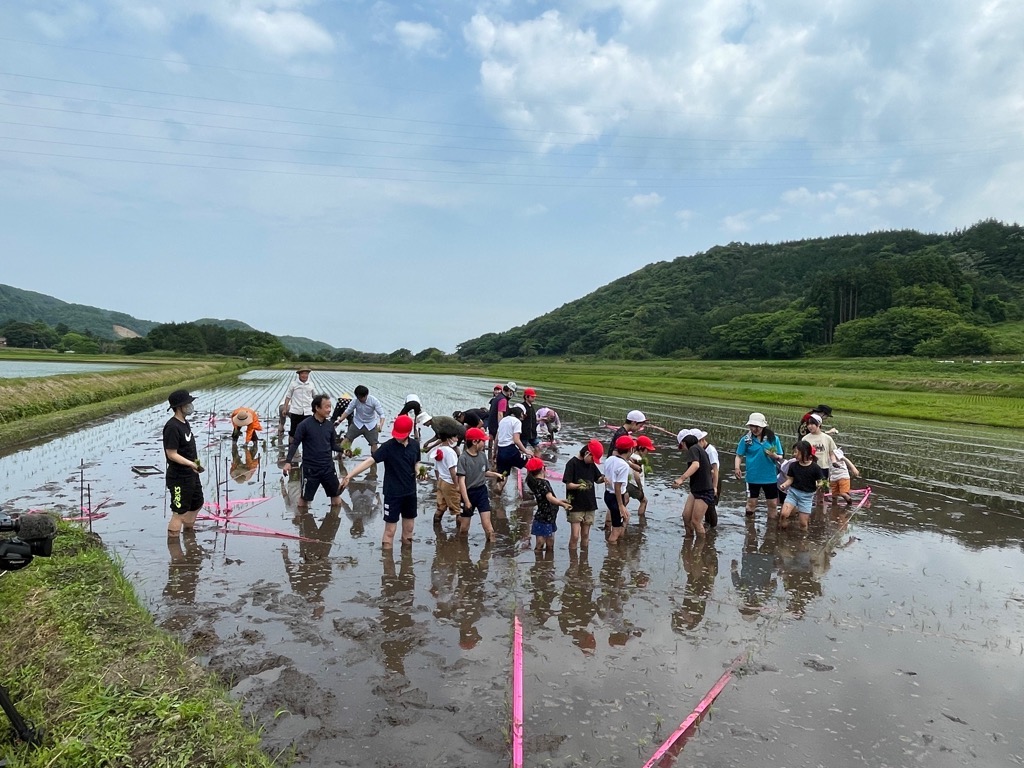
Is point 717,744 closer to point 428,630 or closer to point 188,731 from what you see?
point 428,630

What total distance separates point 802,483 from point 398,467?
5.46m

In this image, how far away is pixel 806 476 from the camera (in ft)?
27.7

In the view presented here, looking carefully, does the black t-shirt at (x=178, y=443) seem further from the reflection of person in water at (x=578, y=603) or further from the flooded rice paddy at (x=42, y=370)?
the flooded rice paddy at (x=42, y=370)

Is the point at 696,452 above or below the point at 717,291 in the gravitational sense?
below

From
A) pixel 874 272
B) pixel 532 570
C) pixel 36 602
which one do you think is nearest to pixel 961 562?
pixel 532 570

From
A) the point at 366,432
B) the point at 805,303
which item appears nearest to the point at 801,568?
the point at 366,432

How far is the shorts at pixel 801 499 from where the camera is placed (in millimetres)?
8531

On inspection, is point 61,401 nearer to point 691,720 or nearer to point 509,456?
point 509,456

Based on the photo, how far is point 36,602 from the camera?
493 cm

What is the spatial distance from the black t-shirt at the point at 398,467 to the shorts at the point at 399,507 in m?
0.06

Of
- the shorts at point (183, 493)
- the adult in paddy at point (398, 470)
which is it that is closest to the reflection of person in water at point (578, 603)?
the adult in paddy at point (398, 470)

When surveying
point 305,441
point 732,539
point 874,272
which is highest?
point 874,272

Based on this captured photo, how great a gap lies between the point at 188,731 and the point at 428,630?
2.16 meters

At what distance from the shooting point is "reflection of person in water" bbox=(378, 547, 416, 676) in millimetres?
4789
